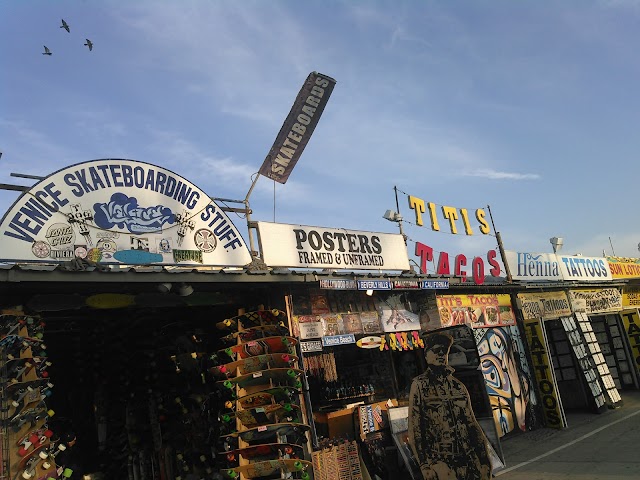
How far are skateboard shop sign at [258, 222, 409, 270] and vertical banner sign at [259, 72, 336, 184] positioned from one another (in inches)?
64.6

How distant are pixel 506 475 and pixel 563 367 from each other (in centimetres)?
1034

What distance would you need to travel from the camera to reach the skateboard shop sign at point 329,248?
11133 millimetres

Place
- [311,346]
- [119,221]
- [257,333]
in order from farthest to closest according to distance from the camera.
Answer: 1. [311,346]
2. [257,333]
3. [119,221]

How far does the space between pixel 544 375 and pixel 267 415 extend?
35.7ft

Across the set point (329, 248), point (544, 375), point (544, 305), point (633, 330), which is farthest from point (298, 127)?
point (633, 330)

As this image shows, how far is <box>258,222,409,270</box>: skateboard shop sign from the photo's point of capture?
11133mm

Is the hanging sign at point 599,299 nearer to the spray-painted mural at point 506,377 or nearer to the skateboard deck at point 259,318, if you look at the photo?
the spray-painted mural at point 506,377

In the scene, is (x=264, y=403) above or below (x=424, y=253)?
below

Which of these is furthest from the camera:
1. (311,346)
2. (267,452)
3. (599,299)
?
(599,299)

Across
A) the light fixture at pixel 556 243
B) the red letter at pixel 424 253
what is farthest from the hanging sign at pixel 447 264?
the light fixture at pixel 556 243

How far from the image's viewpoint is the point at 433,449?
892 cm

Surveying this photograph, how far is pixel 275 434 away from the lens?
9547 millimetres

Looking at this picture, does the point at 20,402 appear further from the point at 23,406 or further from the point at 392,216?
the point at 392,216

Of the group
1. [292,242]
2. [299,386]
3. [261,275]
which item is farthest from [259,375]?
[292,242]
